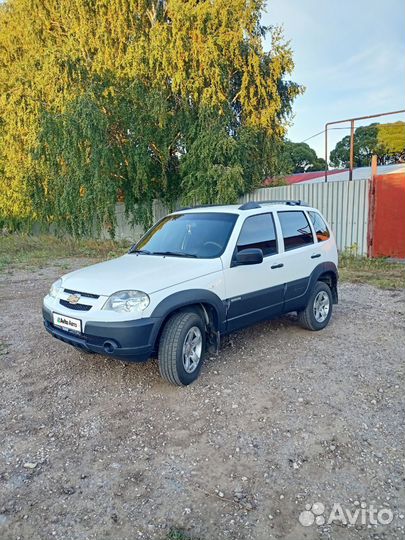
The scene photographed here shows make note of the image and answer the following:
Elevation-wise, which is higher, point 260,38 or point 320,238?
point 260,38

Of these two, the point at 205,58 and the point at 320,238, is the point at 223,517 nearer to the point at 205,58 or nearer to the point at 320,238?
the point at 320,238

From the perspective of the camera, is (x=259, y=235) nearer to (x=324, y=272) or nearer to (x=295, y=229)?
(x=295, y=229)

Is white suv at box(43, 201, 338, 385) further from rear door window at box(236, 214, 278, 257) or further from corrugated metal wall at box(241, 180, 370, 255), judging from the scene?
corrugated metal wall at box(241, 180, 370, 255)

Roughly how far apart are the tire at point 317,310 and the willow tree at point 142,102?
22.6 feet

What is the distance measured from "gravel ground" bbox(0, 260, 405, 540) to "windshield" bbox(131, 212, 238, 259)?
48.4 inches


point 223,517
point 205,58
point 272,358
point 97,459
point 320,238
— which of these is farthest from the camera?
point 205,58

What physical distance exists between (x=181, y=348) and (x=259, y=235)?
1.63 metres

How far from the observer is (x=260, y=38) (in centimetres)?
1184

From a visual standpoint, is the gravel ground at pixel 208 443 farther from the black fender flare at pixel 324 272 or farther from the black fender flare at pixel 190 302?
the black fender flare at pixel 324 272

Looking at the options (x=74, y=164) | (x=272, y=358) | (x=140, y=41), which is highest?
(x=140, y=41)

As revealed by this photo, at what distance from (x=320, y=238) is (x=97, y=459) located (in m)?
3.88

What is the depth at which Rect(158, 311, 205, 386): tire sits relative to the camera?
346 centimetres

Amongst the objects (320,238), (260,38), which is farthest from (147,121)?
(320,238)

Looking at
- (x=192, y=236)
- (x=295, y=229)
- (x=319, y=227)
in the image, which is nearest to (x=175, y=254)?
(x=192, y=236)
